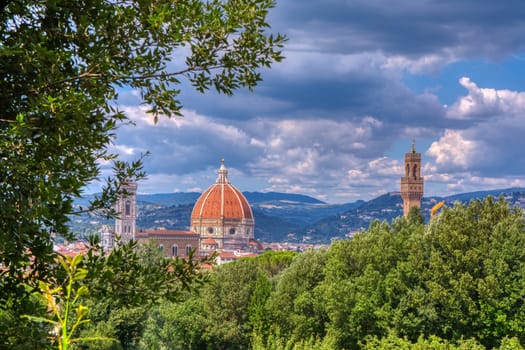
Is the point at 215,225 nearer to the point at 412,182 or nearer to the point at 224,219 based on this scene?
the point at 224,219

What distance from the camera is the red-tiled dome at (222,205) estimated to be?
14562cm

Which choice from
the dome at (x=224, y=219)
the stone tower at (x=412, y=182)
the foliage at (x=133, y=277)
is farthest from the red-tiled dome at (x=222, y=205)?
the foliage at (x=133, y=277)

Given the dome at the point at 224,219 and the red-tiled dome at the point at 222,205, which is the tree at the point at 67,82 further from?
the red-tiled dome at the point at 222,205

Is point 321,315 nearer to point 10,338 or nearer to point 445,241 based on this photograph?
point 445,241

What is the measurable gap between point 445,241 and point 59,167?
63.7 ft

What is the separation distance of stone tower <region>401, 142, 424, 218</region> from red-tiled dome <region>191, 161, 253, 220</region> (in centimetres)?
4927

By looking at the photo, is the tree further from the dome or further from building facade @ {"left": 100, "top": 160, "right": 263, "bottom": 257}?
the dome

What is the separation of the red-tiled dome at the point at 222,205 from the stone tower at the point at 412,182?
49267 mm

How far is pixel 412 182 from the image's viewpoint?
4038 inches

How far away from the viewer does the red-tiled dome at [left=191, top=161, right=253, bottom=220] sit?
478ft

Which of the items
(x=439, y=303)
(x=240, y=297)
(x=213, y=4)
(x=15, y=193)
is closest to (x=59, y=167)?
(x=15, y=193)

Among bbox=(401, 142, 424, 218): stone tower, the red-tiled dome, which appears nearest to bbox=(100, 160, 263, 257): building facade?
the red-tiled dome

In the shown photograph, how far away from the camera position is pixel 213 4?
6191mm

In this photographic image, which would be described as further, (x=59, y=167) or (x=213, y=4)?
(x=213, y=4)
